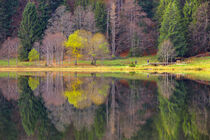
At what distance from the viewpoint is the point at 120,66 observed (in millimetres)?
63125

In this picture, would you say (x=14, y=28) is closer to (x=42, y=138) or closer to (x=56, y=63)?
(x=56, y=63)

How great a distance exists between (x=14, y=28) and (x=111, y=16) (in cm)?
3327

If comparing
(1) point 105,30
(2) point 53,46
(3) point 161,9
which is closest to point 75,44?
(2) point 53,46

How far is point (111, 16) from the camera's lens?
79.4 metres

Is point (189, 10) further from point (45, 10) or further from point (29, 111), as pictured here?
point (29, 111)

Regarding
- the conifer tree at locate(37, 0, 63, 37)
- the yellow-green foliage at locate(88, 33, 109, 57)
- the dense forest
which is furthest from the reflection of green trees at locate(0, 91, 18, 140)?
the conifer tree at locate(37, 0, 63, 37)

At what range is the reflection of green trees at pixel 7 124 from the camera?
12602mm

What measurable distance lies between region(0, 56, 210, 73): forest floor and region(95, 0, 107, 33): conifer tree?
499 inches

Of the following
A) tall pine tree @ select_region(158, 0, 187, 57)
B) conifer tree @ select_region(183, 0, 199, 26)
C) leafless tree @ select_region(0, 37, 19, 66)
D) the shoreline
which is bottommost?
the shoreline

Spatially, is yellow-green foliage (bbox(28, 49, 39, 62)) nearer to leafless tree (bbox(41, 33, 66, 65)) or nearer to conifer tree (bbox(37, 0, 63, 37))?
leafless tree (bbox(41, 33, 66, 65))

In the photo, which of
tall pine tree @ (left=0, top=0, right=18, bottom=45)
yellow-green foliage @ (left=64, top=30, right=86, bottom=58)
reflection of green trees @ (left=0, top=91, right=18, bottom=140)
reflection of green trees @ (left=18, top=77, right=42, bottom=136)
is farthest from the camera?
tall pine tree @ (left=0, top=0, right=18, bottom=45)

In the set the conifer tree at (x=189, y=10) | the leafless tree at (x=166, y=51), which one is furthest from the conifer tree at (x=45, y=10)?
the conifer tree at (x=189, y=10)

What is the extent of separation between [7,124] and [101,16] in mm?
69751

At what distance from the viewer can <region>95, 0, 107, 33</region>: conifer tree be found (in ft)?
266
